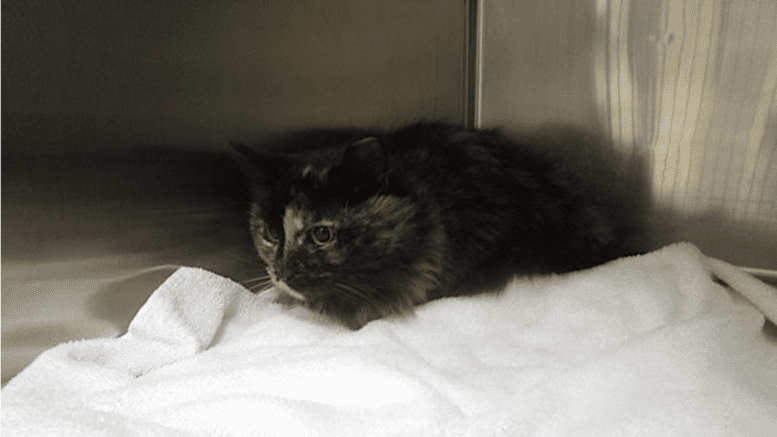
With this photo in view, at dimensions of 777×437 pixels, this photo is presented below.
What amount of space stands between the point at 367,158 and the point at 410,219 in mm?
221

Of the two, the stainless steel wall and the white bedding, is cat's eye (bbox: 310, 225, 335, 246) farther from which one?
the stainless steel wall

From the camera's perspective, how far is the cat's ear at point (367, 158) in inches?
50.1

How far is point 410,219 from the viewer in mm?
1438

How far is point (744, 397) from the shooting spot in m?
1.00

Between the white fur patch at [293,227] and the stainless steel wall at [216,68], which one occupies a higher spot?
the stainless steel wall at [216,68]

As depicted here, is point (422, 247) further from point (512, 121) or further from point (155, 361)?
point (512, 121)

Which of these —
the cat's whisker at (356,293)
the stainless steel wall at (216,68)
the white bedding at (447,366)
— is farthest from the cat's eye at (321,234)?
the stainless steel wall at (216,68)

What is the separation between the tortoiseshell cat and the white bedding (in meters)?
0.07

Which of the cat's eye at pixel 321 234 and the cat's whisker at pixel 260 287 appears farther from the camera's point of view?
the cat's whisker at pixel 260 287

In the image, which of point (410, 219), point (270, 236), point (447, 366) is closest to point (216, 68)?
point (270, 236)

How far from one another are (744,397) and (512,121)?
128cm

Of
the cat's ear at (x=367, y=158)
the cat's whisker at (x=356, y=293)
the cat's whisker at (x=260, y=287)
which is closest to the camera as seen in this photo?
the cat's ear at (x=367, y=158)

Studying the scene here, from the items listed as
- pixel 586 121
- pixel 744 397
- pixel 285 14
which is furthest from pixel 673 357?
pixel 285 14

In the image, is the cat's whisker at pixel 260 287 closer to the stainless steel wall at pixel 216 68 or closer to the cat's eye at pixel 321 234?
the cat's eye at pixel 321 234
